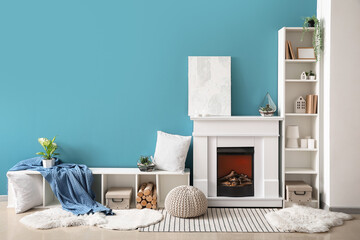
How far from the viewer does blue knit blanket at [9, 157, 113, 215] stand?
4.32m

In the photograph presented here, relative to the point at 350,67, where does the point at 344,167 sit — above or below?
below

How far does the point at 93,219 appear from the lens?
156 inches

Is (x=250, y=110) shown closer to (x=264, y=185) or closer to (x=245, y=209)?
(x=264, y=185)

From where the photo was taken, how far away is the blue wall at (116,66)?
484 cm

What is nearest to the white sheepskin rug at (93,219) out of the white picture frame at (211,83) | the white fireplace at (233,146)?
the white fireplace at (233,146)

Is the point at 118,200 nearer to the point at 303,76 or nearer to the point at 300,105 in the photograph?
the point at 300,105

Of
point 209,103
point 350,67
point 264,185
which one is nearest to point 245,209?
point 264,185

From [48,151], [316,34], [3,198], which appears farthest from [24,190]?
[316,34]

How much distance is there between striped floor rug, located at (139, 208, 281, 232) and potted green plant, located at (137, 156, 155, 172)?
0.54m

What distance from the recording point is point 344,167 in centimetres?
438

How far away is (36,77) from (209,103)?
237cm

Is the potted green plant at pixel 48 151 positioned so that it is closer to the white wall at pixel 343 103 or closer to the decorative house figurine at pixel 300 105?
the decorative house figurine at pixel 300 105

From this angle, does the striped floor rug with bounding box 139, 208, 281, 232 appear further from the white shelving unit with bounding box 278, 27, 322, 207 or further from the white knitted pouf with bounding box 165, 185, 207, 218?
the white shelving unit with bounding box 278, 27, 322, 207

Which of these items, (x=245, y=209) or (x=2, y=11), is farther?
(x=2, y=11)
